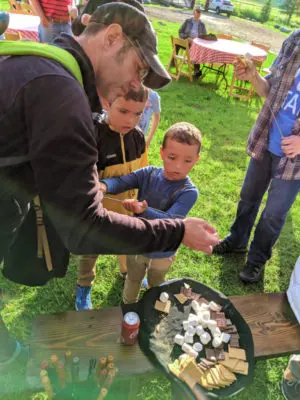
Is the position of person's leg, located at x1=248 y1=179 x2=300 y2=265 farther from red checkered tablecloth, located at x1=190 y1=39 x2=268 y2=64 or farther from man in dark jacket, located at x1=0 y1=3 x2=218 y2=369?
red checkered tablecloth, located at x1=190 y1=39 x2=268 y2=64

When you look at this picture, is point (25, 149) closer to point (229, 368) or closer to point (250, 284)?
point (229, 368)

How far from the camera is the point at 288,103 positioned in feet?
9.16

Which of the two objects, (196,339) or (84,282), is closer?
(196,339)

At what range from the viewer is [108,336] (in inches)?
83.4

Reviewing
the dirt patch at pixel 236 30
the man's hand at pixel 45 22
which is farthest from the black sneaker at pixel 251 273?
the dirt patch at pixel 236 30

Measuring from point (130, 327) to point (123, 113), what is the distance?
1.32 metres

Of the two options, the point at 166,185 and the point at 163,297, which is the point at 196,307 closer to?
the point at 163,297

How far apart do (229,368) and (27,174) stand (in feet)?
4.63

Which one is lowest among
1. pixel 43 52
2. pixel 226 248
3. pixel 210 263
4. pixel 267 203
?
pixel 210 263

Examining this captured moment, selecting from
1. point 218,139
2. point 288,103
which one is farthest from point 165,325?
point 218,139

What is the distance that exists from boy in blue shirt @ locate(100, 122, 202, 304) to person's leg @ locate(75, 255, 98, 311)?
41cm

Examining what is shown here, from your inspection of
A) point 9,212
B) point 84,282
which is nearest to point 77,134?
point 9,212

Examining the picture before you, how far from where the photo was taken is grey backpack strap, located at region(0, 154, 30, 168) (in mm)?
1305

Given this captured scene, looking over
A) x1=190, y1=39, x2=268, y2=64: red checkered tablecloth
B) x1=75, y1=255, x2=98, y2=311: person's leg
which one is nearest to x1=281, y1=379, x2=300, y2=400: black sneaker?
x1=75, y1=255, x2=98, y2=311: person's leg
